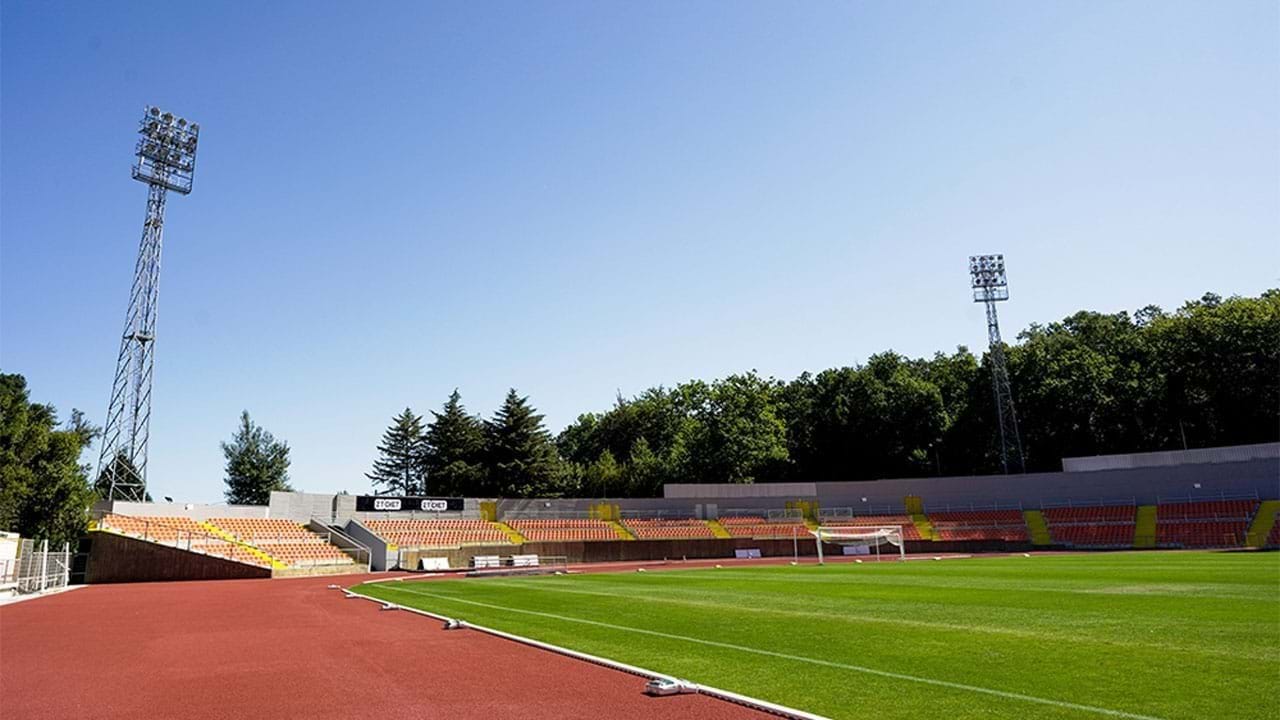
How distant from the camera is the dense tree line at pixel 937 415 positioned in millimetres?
62844

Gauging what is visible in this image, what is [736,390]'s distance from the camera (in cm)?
7919

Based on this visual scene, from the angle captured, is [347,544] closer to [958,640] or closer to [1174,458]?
[958,640]

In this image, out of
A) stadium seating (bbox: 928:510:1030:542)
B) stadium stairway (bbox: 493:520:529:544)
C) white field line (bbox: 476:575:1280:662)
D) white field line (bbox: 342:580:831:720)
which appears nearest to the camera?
white field line (bbox: 342:580:831:720)

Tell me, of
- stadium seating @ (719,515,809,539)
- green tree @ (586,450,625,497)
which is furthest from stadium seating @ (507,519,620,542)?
green tree @ (586,450,625,497)

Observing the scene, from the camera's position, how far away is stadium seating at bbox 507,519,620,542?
51312 millimetres

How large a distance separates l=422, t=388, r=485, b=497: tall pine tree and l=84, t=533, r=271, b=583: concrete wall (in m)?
36.1

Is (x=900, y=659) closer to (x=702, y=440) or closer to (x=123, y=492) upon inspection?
(x=123, y=492)

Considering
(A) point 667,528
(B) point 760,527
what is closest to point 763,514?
(B) point 760,527

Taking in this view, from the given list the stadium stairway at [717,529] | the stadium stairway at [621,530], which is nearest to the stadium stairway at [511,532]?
the stadium stairway at [621,530]

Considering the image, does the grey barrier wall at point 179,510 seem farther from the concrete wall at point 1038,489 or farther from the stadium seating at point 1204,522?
the stadium seating at point 1204,522

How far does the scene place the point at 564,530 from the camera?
53.2 m

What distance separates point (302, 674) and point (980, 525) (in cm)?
5406

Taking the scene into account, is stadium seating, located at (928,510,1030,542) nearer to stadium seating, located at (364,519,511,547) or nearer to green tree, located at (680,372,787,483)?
green tree, located at (680,372,787,483)

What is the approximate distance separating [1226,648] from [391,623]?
1376 cm
